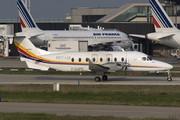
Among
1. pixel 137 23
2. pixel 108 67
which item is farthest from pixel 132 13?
pixel 108 67

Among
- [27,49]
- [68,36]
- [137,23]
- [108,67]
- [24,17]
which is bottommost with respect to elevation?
[108,67]

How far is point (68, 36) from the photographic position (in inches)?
2566

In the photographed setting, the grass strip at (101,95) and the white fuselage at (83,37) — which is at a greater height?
the white fuselage at (83,37)

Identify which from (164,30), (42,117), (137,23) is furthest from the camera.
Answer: (137,23)

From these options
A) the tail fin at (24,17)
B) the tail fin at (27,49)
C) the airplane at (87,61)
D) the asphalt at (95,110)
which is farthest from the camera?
the tail fin at (24,17)

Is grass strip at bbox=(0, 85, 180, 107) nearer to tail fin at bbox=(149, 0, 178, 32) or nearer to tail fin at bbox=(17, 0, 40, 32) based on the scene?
tail fin at bbox=(149, 0, 178, 32)

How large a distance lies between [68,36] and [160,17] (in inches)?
849

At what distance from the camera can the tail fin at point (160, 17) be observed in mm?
50656

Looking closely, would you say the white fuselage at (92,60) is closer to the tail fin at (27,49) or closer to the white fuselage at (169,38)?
the tail fin at (27,49)

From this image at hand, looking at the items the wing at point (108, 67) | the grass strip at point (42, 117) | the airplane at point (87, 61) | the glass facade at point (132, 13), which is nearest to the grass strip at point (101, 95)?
the wing at point (108, 67)

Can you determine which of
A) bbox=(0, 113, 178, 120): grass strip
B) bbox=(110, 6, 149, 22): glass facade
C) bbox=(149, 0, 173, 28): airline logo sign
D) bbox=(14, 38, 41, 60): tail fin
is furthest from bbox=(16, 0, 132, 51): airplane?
bbox=(0, 113, 178, 120): grass strip

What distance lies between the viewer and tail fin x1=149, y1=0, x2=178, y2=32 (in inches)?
1994

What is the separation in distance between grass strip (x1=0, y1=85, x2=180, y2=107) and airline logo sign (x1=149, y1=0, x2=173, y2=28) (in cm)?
2588

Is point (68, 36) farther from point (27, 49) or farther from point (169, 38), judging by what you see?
point (27, 49)
